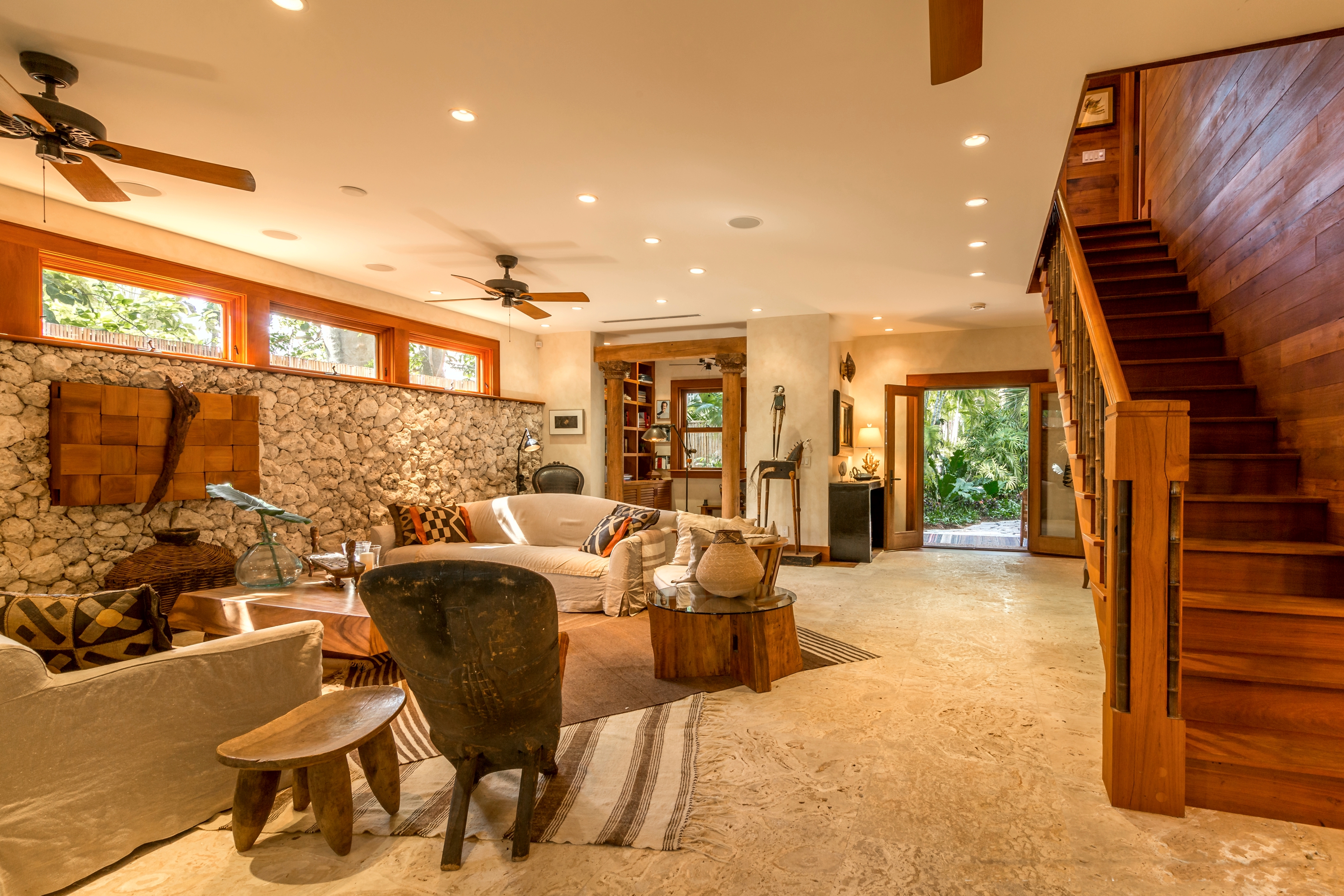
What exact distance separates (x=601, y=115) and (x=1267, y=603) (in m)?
3.11

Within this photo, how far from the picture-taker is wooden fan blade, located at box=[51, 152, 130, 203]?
2.82 meters

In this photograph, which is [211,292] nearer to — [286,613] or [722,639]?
[286,613]

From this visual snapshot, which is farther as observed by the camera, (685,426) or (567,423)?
(685,426)

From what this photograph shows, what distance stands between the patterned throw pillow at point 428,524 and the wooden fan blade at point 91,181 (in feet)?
9.62

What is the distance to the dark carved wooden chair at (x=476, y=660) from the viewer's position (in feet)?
5.97

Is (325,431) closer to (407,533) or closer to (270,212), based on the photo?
(407,533)

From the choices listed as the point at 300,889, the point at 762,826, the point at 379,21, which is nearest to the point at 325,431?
the point at 379,21

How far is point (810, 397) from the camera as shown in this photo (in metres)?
7.09

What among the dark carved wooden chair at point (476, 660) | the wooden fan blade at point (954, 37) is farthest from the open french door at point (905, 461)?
the dark carved wooden chair at point (476, 660)

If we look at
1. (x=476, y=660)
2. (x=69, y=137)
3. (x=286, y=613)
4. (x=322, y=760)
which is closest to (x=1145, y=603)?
(x=476, y=660)

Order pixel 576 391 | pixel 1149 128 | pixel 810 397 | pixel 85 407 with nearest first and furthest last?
pixel 85 407, pixel 1149 128, pixel 810 397, pixel 576 391

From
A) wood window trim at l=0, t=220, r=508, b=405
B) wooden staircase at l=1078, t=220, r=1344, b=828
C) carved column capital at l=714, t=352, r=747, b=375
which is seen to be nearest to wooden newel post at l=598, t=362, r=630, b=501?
carved column capital at l=714, t=352, r=747, b=375

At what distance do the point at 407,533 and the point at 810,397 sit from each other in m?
4.15

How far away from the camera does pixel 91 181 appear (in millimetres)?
2975
